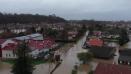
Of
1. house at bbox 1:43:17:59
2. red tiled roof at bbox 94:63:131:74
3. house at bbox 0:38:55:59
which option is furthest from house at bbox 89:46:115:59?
red tiled roof at bbox 94:63:131:74

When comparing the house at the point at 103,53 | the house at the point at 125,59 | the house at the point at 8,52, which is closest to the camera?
the house at the point at 125,59

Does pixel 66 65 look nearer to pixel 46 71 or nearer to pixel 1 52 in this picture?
pixel 46 71

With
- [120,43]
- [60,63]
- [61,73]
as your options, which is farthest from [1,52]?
[120,43]

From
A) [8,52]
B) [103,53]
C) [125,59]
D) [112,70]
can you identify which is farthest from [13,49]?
[112,70]

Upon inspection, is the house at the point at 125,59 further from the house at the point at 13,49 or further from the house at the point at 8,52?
the house at the point at 8,52

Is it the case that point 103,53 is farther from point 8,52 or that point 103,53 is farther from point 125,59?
point 8,52

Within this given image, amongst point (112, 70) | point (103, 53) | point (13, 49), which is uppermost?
point (112, 70)

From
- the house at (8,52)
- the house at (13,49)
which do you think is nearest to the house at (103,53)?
the house at (13,49)

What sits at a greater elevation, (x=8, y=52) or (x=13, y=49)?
(x=13, y=49)

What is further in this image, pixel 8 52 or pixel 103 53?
pixel 103 53

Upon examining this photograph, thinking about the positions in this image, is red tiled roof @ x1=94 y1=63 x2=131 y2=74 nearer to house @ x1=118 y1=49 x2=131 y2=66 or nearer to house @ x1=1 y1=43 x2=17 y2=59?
house @ x1=118 y1=49 x2=131 y2=66

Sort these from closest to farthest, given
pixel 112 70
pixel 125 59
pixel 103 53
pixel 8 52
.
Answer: pixel 112 70 → pixel 125 59 → pixel 8 52 → pixel 103 53
